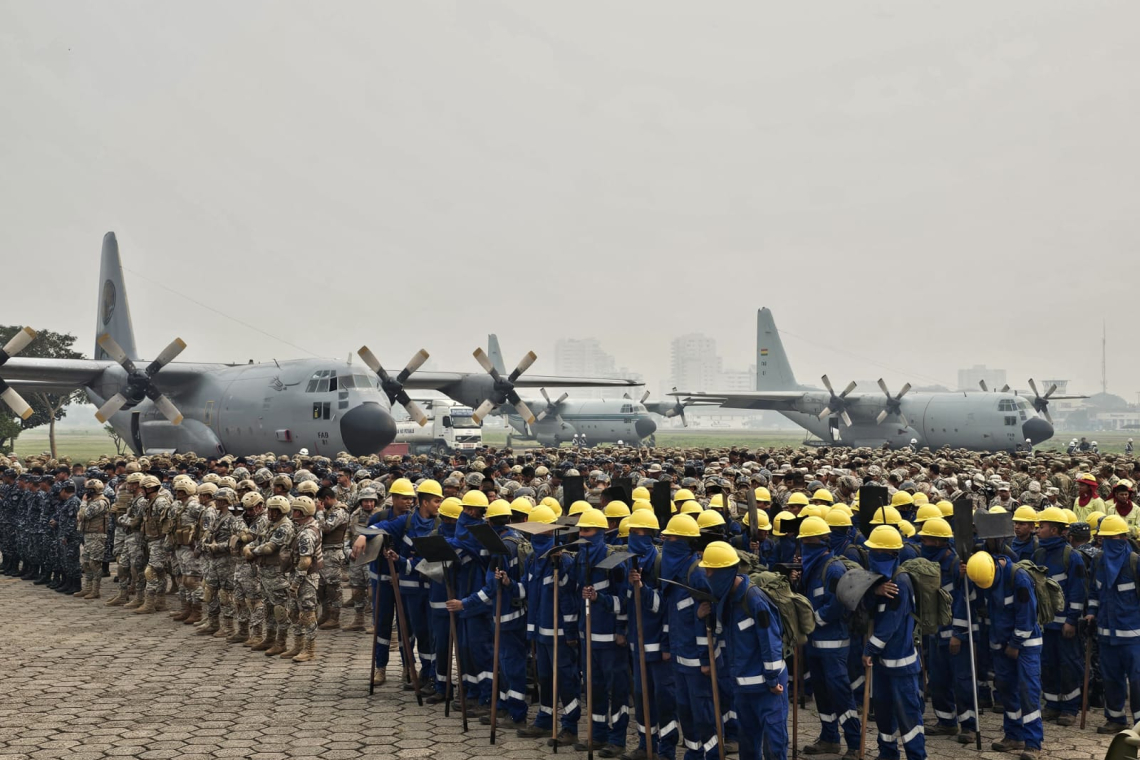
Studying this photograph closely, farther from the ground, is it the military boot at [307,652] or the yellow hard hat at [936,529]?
the yellow hard hat at [936,529]

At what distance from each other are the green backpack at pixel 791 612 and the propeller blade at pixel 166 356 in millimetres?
25476

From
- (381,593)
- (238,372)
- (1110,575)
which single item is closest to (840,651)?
(1110,575)

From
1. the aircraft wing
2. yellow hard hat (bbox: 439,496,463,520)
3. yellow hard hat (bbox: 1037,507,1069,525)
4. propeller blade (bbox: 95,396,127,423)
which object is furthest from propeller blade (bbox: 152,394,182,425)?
the aircraft wing

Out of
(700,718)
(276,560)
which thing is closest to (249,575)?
(276,560)

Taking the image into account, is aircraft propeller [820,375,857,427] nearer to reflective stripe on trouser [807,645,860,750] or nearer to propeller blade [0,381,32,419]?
propeller blade [0,381,32,419]

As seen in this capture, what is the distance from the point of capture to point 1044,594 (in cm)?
882

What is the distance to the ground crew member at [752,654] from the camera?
706 centimetres

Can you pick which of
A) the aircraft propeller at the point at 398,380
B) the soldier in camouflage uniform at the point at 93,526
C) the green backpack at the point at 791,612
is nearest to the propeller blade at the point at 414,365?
the aircraft propeller at the point at 398,380

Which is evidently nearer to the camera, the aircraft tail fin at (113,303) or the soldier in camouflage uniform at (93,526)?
the soldier in camouflage uniform at (93,526)

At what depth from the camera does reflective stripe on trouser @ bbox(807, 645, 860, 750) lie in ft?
26.9

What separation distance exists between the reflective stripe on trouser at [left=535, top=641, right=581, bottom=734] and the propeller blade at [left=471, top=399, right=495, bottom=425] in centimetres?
2206

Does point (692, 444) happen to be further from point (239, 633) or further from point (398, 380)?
point (239, 633)

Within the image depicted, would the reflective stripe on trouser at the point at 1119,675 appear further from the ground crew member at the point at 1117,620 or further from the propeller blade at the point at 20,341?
the propeller blade at the point at 20,341

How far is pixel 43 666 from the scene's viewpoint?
1174cm
